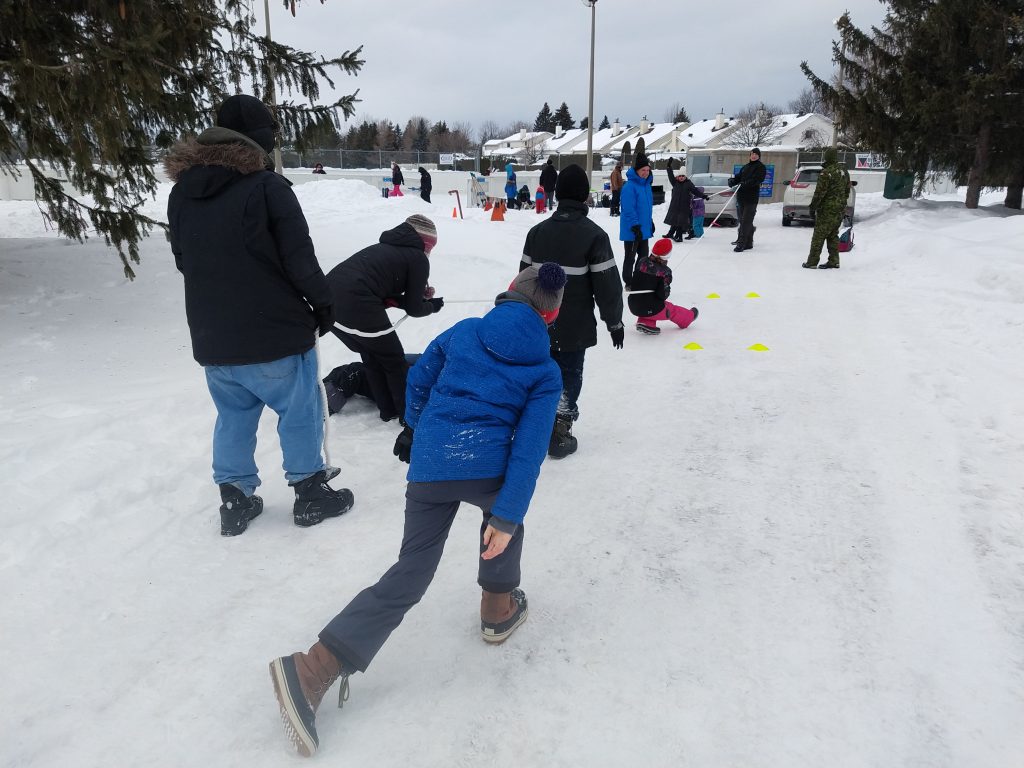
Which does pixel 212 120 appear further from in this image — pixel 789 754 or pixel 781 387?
pixel 789 754

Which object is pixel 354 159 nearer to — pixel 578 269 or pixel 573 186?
pixel 573 186

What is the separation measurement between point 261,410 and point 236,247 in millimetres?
897

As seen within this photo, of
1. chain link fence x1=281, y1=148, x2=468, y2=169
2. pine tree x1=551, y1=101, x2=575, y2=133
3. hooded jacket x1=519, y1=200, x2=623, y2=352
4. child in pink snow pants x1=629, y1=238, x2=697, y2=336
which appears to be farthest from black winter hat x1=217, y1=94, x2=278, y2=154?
pine tree x1=551, y1=101, x2=575, y2=133

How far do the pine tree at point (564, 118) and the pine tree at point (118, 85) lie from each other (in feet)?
326

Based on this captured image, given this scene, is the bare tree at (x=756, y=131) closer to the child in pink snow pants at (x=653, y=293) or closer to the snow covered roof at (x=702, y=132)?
the snow covered roof at (x=702, y=132)

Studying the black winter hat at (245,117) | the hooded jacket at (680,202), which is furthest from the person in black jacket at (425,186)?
the black winter hat at (245,117)

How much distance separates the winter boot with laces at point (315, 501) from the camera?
3.77m

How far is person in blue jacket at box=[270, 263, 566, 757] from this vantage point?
7.88 feet

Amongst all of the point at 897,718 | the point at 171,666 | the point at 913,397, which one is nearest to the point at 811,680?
the point at 897,718

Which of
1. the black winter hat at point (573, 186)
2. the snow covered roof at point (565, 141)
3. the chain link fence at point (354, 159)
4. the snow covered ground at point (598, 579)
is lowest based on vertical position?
the snow covered ground at point (598, 579)

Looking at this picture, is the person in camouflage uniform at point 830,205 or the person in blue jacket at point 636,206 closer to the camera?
the person in blue jacket at point 636,206

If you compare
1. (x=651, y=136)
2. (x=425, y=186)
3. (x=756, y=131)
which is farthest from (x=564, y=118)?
(x=425, y=186)

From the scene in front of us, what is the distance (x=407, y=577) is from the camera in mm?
2469

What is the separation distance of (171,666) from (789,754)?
2311 mm
